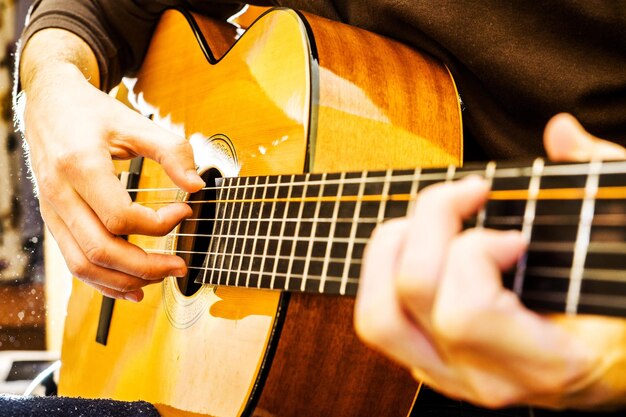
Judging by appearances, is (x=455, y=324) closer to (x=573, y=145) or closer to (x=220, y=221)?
(x=573, y=145)

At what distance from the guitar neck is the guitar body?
42 millimetres

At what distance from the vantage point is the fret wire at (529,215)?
426mm

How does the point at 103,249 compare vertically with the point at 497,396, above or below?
above

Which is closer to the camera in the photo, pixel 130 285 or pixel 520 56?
pixel 520 56

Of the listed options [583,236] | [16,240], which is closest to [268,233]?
[583,236]

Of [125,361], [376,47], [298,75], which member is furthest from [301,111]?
[125,361]

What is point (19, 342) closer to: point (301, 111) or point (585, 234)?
point (301, 111)

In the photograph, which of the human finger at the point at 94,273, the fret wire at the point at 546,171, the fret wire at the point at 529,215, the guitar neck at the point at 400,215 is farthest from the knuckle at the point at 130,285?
the fret wire at the point at 529,215

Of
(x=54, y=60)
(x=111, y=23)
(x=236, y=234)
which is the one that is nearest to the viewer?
(x=236, y=234)

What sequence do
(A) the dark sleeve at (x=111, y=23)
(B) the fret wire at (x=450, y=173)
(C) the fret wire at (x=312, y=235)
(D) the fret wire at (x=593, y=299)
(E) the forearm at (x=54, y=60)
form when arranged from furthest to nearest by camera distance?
1. (A) the dark sleeve at (x=111, y=23)
2. (E) the forearm at (x=54, y=60)
3. (C) the fret wire at (x=312, y=235)
4. (B) the fret wire at (x=450, y=173)
5. (D) the fret wire at (x=593, y=299)

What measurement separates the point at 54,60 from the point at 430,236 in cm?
96

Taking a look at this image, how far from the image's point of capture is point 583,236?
0.40 m

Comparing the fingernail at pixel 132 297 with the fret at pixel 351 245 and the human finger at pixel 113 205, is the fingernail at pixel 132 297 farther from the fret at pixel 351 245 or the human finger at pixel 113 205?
the fret at pixel 351 245

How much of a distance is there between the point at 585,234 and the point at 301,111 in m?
0.39
